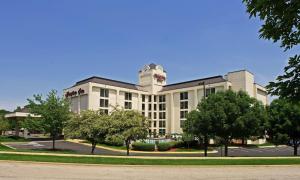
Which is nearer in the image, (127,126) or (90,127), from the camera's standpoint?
(127,126)

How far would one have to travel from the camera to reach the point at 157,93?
3430 inches

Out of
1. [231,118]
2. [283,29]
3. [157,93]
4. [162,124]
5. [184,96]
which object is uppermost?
[157,93]

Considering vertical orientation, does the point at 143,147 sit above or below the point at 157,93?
below

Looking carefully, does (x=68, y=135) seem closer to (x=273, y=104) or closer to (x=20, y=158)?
(x=20, y=158)

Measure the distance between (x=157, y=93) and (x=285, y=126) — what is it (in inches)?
2253

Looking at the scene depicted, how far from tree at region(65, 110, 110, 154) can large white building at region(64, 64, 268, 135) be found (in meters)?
34.3

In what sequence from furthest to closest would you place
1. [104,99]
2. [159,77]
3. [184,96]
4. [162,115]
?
[159,77] → [162,115] → [184,96] → [104,99]

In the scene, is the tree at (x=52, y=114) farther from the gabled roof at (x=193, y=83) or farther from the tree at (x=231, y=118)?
the gabled roof at (x=193, y=83)

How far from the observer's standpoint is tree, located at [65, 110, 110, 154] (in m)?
29.5

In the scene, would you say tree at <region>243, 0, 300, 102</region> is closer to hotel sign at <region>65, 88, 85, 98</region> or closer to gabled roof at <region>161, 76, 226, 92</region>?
gabled roof at <region>161, 76, 226, 92</region>

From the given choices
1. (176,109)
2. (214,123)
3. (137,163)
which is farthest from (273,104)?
(176,109)

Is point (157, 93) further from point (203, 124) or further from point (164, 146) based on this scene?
point (203, 124)

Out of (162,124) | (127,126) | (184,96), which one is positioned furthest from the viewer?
(162,124)

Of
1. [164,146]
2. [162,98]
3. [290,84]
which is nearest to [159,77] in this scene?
[162,98]
